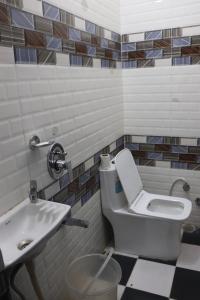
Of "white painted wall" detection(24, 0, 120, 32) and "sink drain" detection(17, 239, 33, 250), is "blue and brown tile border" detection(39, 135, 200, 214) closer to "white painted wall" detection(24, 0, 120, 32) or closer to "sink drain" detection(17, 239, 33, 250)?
"sink drain" detection(17, 239, 33, 250)

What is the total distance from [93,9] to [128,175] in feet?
3.77

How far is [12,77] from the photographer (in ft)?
3.44

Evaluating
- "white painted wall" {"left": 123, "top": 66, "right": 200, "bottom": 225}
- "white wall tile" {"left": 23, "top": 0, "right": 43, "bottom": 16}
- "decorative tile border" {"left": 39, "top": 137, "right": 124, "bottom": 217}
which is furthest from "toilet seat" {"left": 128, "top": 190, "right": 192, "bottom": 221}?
"white wall tile" {"left": 23, "top": 0, "right": 43, "bottom": 16}

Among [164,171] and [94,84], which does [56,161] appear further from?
[164,171]

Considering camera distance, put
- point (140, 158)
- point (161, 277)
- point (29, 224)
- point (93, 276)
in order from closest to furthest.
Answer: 1. point (29, 224)
2. point (93, 276)
3. point (161, 277)
4. point (140, 158)

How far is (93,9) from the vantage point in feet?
5.41

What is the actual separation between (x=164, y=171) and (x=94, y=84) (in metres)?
1.00

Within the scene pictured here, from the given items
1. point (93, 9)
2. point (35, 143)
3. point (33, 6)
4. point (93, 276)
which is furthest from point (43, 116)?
point (93, 276)

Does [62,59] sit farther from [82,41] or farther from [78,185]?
[78,185]

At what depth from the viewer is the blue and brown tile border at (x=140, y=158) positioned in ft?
5.19

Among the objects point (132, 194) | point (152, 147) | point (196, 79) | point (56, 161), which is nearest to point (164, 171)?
point (152, 147)

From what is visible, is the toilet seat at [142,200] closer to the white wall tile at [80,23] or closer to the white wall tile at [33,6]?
the white wall tile at [80,23]

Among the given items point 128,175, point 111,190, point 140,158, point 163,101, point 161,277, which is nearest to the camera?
point 161,277

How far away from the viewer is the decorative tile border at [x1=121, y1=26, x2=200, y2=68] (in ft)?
6.25
